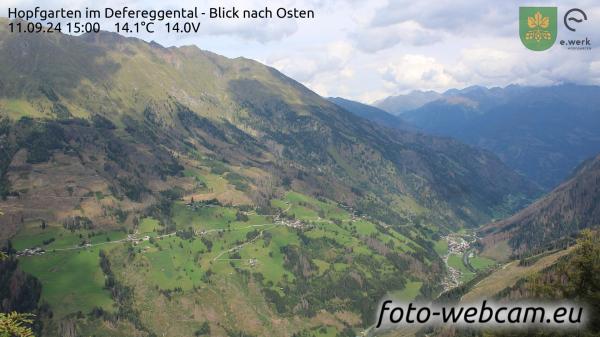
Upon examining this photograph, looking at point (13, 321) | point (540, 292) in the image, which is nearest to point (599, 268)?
point (540, 292)

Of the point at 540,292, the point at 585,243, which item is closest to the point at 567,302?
the point at 540,292

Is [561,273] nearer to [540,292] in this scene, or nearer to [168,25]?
[540,292]

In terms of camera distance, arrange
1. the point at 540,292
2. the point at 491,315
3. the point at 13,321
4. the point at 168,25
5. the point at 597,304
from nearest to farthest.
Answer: the point at 13,321 → the point at 597,304 → the point at 540,292 → the point at 491,315 → the point at 168,25

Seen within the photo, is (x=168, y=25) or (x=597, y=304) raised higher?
(x=168, y=25)

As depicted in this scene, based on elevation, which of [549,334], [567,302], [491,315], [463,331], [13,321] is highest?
[13,321]

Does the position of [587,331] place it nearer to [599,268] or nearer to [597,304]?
[597,304]

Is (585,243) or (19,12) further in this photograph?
(19,12)

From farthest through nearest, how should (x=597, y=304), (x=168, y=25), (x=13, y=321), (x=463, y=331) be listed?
(x=463, y=331) < (x=168, y=25) < (x=597, y=304) < (x=13, y=321)

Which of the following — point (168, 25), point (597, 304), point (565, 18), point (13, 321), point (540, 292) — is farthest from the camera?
→ point (565, 18)

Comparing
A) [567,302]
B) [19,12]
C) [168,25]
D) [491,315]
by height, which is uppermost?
[19,12]
